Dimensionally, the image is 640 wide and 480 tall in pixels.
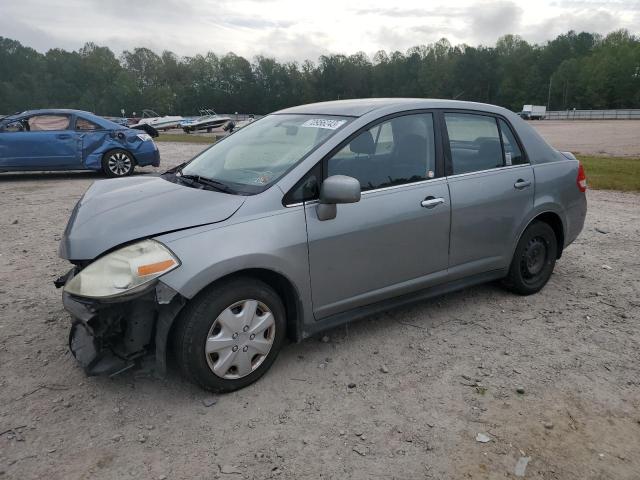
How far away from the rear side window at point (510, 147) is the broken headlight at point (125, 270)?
294cm

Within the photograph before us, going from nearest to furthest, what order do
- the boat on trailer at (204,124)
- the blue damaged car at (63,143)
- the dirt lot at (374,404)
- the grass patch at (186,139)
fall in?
the dirt lot at (374,404) → the blue damaged car at (63,143) → the grass patch at (186,139) → the boat on trailer at (204,124)

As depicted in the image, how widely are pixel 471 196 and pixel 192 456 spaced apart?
2675mm

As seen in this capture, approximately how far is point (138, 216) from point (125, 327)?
65cm

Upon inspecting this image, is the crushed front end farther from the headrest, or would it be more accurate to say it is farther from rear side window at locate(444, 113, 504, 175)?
rear side window at locate(444, 113, 504, 175)

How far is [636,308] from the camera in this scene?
171 inches

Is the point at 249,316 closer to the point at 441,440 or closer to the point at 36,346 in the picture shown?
the point at 441,440

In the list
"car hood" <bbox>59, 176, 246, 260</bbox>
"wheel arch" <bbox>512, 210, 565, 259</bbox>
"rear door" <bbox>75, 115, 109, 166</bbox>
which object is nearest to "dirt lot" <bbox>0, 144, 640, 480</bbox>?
"wheel arch" <bbox>512, 210, 565, 259</bbox>

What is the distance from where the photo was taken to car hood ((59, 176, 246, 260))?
2.90 metres

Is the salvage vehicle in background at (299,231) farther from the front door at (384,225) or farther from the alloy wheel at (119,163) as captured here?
the alloy wheel at (119,163)

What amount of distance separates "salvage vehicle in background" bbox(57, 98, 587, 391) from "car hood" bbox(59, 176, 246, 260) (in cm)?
1

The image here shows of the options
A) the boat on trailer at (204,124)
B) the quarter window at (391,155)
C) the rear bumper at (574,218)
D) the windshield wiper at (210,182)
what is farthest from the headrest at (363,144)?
the boat on trailer at (204,124)

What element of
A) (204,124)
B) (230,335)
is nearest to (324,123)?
(230,335)

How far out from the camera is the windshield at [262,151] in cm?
332

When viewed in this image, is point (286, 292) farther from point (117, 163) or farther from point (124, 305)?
point (117, 163)
